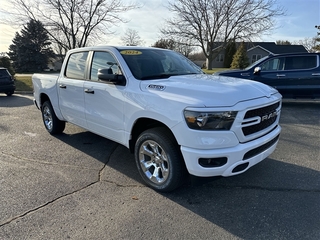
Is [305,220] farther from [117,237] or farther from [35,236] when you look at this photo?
[35,236]

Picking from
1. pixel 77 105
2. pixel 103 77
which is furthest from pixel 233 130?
pixel 77 105

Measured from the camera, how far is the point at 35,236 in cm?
247

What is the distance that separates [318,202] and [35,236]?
3199mm

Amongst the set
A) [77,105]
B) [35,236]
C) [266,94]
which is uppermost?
[266,94]

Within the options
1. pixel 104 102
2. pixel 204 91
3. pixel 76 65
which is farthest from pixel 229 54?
pixel 204 91

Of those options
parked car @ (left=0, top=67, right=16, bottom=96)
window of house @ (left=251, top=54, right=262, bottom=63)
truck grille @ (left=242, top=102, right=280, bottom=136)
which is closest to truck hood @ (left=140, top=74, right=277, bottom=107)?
truck grille @ (left=242, top=102, right=280, bottom=136)

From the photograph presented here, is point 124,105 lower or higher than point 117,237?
higher

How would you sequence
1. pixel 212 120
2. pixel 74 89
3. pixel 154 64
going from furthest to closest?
pixel 74 89
pixel 154 64
pixel 212 120

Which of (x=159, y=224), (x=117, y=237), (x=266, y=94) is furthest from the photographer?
(x=266, y=94)

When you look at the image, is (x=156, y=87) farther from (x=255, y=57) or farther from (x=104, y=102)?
(x=255, y=57)

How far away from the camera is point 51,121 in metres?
5.73

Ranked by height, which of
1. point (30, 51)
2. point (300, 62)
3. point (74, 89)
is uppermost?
point (30, 51)

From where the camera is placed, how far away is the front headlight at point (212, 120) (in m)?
2.64

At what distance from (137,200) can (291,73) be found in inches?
318
